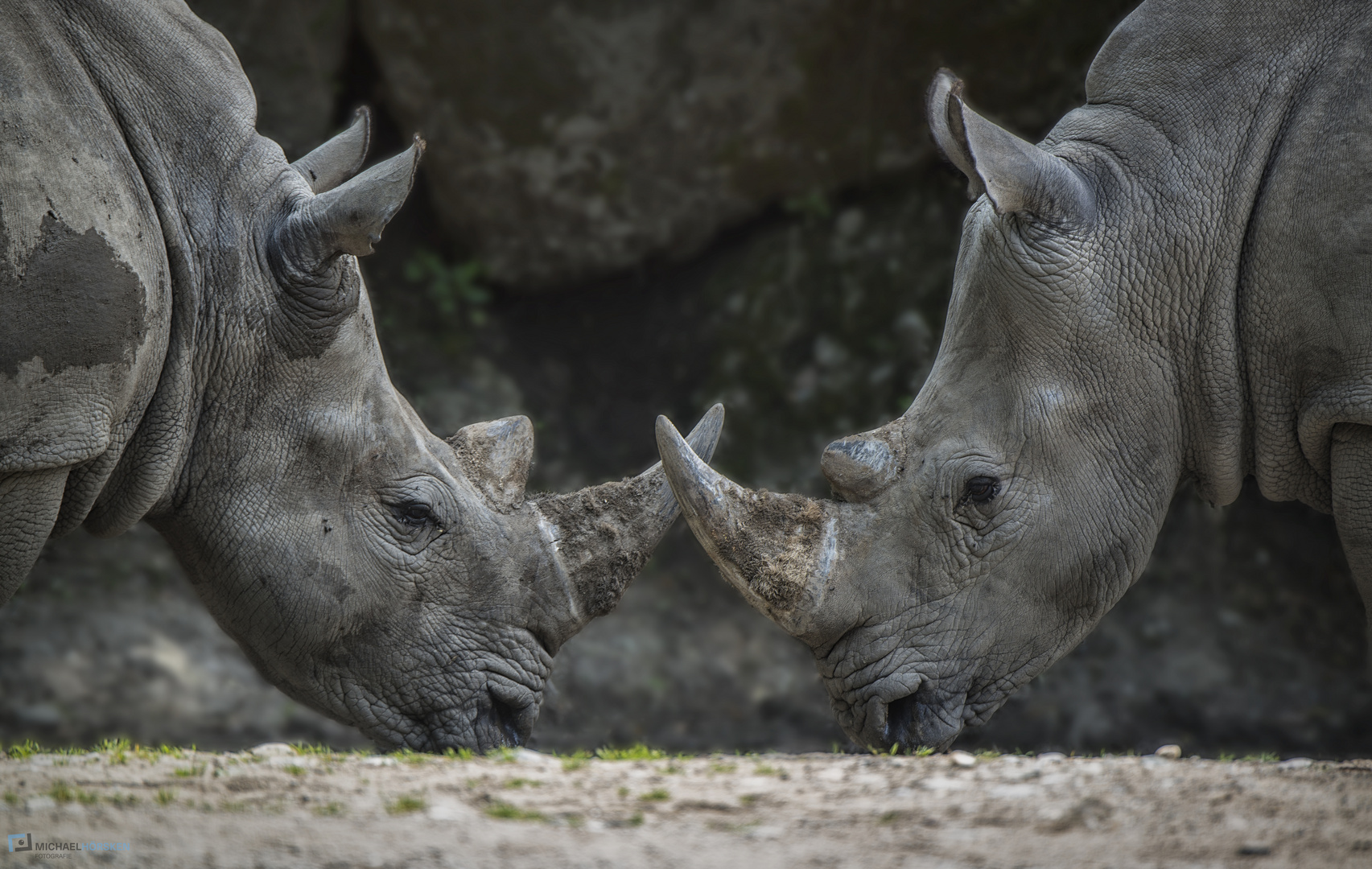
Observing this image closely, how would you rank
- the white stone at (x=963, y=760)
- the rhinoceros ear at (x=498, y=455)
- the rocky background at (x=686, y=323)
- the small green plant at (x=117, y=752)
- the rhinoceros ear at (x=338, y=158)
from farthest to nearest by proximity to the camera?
the rocky background at (x=686, y=323) → the rhinoceros ear at (x=338, y=158) → the rhinoceros ear at (x=498, y=455) → the small green plant at (x=117, y=752) → the white stone at (x=963, y=760)

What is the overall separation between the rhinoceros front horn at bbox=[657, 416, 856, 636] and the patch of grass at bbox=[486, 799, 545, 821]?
59.1 inches

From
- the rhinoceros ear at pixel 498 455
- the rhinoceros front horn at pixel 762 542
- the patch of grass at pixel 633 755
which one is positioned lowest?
the patch of grass at pixel 633 755

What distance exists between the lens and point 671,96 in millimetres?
8734

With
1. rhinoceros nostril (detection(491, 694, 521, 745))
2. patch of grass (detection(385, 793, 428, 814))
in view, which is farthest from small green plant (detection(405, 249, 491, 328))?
patch of grass (detection(385, 793, 428, 814))

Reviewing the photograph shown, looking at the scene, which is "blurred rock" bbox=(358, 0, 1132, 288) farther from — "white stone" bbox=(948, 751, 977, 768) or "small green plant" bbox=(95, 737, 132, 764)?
"white stone" bbox=(948, 751, 977, 768)

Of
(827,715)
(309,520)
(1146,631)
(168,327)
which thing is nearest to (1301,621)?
(1146,631)

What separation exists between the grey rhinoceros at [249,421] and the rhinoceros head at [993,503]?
0.54 m

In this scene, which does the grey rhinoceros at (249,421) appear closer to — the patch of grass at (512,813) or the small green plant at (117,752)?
the small green plant at (117,752)

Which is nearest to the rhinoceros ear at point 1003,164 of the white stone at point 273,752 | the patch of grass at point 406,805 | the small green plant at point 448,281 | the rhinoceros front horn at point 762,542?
the rhinoceros front horn at point 762,542

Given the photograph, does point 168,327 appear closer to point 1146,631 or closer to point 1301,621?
point 1146,631

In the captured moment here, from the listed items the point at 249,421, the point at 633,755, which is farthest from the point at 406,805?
the point at 249,421

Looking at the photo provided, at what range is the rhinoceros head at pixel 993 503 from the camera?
4.43 meters

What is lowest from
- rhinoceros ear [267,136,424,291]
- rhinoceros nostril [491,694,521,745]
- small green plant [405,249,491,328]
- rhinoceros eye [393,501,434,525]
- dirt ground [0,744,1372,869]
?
dirt ground [0,744,1372,869]

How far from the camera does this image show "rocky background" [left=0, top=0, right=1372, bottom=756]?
800cm
